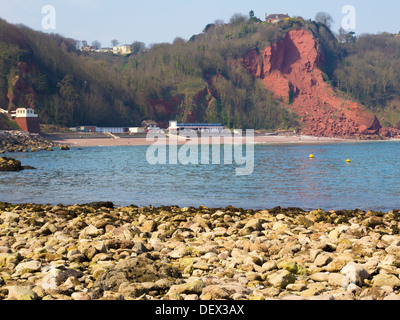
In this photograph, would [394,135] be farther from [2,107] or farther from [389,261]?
[389,261]

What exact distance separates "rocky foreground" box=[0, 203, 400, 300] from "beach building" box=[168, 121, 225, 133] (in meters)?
137

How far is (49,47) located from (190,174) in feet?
427

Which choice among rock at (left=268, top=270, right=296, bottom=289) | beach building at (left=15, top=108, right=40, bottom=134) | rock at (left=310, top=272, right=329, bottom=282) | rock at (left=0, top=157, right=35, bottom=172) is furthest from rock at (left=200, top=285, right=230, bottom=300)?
beach building at (left=15, top=108, right=40, bottom=134)

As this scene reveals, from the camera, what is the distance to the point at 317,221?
51.8 feet

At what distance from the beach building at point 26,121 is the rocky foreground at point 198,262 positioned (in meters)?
101

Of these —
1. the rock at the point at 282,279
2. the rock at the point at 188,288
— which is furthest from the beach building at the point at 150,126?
the rock at the point at 188,288

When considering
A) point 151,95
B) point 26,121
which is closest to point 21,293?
point 26,121

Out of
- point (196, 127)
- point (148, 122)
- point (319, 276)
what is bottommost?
point (319, 276)

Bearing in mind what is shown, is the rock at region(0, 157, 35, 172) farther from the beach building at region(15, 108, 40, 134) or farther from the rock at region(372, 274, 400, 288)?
the beach building at region(15, 108, 40, 134)

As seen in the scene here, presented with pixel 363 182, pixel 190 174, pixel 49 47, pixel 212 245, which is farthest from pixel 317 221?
pixel 49 47

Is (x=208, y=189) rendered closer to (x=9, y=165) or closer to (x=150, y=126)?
(x=9, y=165)

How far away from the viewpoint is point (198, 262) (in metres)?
9.41

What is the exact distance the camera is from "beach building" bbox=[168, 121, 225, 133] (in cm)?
15200

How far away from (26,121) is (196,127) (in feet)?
207
